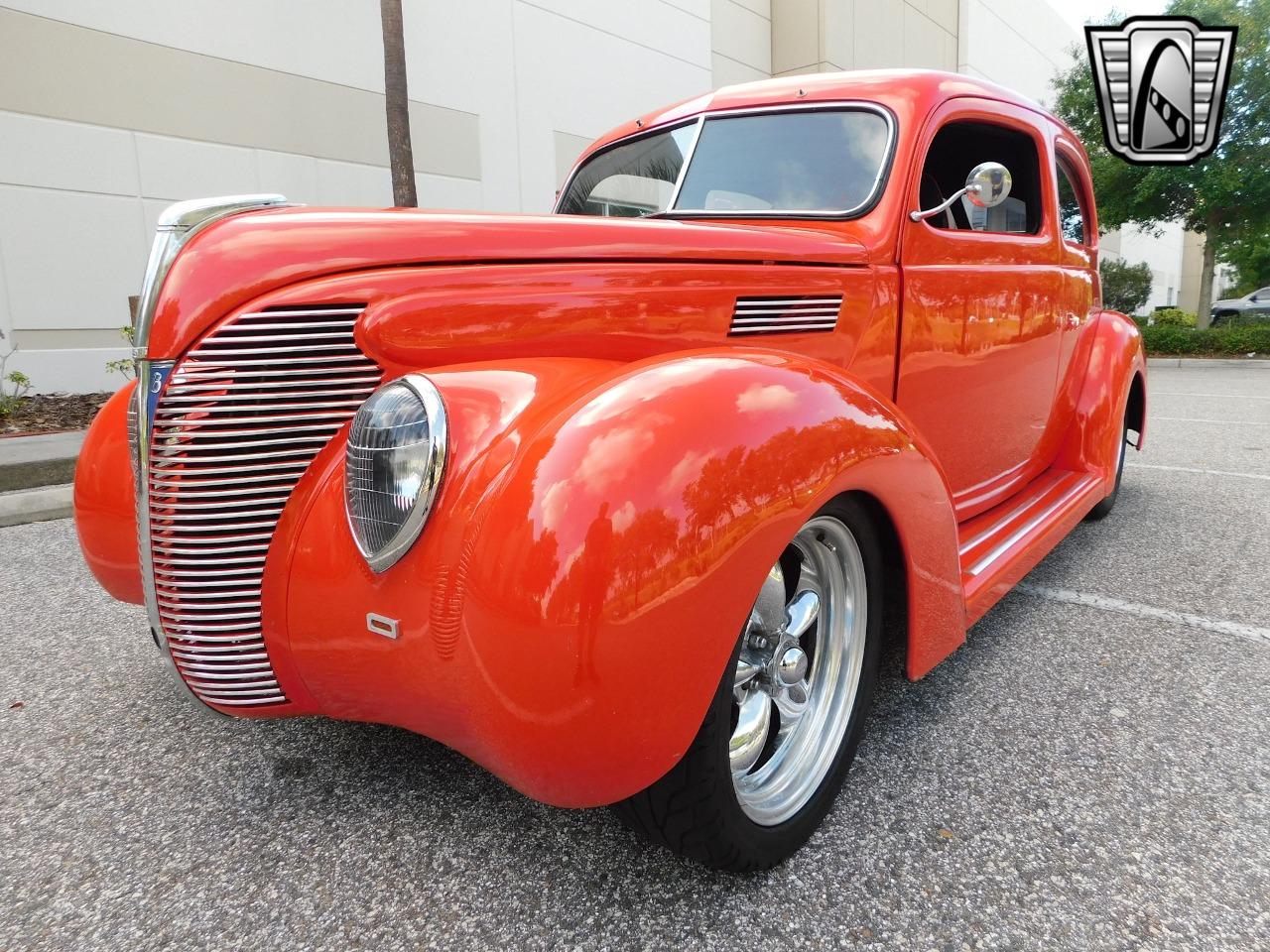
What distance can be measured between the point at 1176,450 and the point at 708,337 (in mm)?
5760

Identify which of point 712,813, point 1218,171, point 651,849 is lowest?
point 651,849

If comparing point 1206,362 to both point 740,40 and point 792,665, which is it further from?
point 792,665

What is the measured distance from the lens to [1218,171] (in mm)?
16250

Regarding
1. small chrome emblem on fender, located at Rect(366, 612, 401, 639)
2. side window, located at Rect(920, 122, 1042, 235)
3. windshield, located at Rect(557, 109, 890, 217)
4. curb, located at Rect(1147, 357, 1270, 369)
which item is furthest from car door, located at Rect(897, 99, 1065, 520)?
curb, located at Rect(1147, 357, 1270, 369)

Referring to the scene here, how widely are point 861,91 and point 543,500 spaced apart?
6.57ft

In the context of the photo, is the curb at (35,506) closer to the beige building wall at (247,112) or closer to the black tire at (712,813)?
the beige building wall at (247,112)

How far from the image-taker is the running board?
218 cm

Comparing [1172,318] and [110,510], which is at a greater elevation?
[1172,318]

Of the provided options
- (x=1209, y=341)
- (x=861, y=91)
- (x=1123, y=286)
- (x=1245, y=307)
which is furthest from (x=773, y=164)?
(x=1245, y=307)

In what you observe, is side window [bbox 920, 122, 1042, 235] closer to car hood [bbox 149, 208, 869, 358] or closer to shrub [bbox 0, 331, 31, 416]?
car hood [bbox 149, 208, 869, 358]

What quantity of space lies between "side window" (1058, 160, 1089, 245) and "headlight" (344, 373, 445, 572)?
2885 millimetres

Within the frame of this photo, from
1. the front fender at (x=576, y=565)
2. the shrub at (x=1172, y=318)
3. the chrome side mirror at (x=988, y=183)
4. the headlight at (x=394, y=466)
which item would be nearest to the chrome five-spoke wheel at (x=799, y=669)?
the front fender at (x=576, y=565)

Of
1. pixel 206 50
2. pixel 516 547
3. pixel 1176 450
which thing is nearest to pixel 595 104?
pixel 206 50

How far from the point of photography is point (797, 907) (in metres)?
1.47
